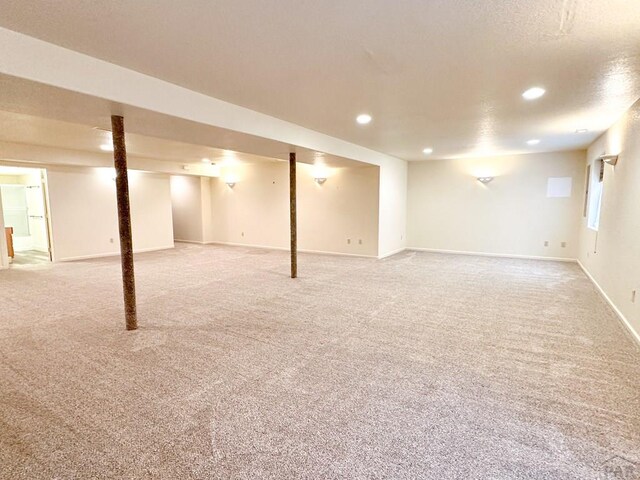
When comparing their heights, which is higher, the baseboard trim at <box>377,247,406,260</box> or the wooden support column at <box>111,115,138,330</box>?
the wooden support column at <box>111,115,138,330</box>

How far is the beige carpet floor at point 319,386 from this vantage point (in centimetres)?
183

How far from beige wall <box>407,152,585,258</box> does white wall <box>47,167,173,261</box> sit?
746cm

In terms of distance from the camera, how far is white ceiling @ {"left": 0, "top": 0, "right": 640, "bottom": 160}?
2.06 meters

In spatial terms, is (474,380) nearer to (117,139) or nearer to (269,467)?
(269,467)

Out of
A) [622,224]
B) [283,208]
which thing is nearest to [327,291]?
[622,224]

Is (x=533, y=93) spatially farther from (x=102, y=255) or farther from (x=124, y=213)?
(x=102, y=255)

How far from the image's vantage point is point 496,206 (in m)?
8.34

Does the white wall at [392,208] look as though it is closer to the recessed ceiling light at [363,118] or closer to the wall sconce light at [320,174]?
the wall sconce light at [320,174]

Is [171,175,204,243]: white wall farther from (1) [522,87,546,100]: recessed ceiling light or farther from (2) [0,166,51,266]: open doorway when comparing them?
(1) [522,87,546,100]: recessed ceiling light

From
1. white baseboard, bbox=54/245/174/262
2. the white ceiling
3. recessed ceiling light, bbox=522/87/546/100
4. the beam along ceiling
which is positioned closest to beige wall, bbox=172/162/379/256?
the beam along ceiling

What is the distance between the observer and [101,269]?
278 inches

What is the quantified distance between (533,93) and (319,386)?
3.74 metres

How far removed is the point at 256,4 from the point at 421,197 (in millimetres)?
8074

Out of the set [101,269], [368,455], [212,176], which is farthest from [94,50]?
[212,176]
